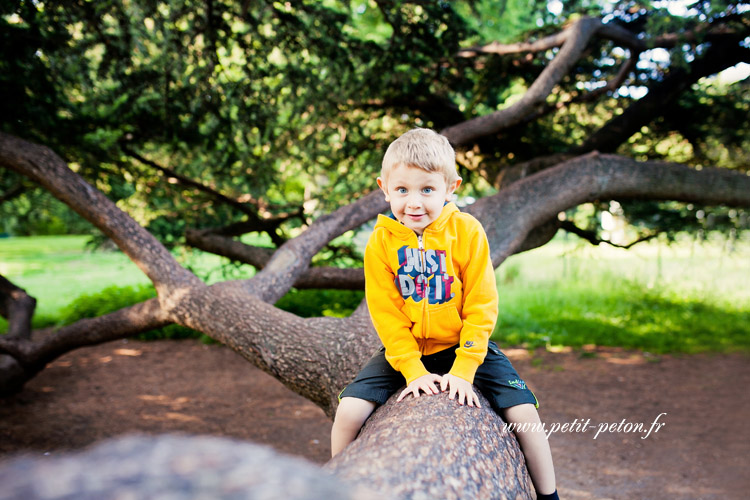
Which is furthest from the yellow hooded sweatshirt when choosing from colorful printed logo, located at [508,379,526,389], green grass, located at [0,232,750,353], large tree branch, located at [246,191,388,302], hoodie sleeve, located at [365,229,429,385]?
green grass, located at [0,232,750,353]

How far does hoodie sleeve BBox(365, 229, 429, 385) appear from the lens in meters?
2.24

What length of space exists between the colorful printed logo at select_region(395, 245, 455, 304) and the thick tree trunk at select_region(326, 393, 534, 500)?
1.52ft

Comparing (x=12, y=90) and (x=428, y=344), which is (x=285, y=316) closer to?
(x=428, y=344)

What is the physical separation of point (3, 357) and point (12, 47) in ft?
9.11

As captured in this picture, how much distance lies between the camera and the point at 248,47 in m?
5.67

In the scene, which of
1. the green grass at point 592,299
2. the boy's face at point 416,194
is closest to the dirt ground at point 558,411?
the green grass at point 592,299

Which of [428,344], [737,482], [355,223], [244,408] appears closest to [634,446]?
[737,482]

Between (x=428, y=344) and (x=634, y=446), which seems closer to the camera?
(x=428, y=344)

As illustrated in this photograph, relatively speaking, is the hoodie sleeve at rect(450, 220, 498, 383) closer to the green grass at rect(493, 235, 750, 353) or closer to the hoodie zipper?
the hoodie zipper

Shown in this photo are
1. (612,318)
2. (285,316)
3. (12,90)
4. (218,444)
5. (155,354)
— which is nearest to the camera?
(218,444)

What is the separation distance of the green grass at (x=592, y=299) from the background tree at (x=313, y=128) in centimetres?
155

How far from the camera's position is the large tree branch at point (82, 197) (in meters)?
4.22

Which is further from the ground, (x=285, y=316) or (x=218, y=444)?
(x=218, y=444)
